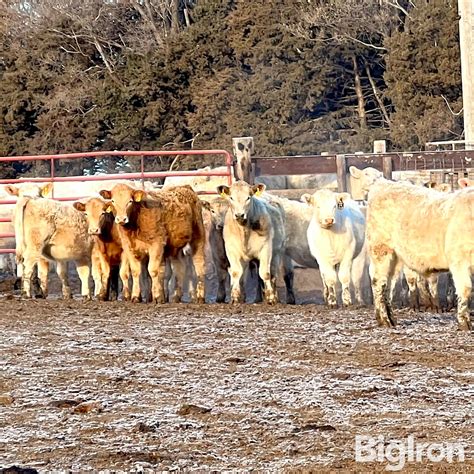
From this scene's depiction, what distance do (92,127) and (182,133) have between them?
272cm

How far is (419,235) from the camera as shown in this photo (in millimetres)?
10312

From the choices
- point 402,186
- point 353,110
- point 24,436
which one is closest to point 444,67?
point 353,110

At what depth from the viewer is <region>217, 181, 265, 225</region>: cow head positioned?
13.4 meters

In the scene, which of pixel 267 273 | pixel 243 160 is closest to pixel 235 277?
pixel 267 273

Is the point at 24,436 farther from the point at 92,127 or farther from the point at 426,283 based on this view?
the point at 92,127

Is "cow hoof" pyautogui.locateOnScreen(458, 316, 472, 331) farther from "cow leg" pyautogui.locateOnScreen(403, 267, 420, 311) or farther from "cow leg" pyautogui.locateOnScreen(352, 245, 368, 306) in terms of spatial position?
"cow leg" pyautogui.locateOnScreen(352, 245, 368, 306)

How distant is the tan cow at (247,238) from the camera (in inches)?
536

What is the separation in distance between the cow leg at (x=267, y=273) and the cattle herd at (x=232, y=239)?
12mm

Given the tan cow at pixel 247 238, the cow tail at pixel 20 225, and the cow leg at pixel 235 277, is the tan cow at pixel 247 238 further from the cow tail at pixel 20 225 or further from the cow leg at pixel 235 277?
the cow tail at pixel 20 225

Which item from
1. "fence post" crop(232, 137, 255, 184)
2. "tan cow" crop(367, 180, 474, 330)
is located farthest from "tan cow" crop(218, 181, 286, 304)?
"fence post" crop(232, 137, 255, 184)

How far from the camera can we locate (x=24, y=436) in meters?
6.38

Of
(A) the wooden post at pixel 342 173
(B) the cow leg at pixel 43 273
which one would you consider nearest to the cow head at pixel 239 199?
(B) the cow leg at pixel 43 273

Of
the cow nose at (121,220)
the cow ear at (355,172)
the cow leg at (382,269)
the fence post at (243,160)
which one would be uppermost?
the fence post at (243,160)

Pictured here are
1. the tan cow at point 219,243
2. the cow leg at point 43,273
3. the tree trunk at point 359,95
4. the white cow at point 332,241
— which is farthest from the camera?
the tree trunk at point 359,95
